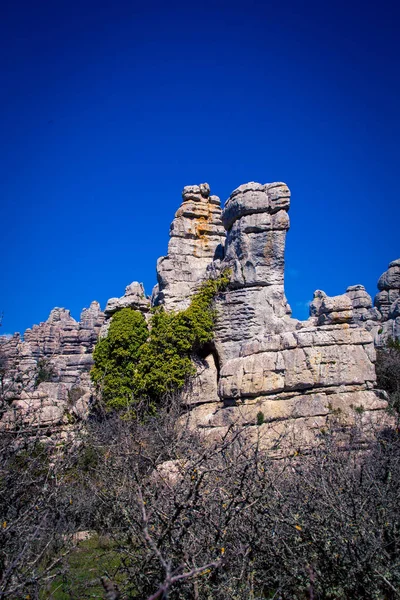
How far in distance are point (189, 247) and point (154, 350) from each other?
5658 millimetres

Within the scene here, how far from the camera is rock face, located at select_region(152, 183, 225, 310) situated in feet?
68.6

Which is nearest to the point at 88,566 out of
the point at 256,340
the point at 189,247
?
the point at 256,340

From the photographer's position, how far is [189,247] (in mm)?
22156

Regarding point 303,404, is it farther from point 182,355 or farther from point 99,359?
point 99,359

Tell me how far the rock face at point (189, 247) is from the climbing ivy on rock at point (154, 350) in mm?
1190

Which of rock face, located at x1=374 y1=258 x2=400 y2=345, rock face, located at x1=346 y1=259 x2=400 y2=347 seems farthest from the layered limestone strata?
rock face, located at x1=374 y1=258 x2=400 y2=345

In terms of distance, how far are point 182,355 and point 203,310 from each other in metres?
1.89

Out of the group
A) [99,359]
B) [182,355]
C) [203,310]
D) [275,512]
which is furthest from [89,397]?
[275,512]

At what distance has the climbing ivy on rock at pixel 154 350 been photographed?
18016 millimetres

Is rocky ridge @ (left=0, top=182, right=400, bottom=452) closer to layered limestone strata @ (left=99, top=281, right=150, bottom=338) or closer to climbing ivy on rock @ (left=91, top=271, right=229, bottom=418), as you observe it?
layered limestone strata @ (left=99, top=281, right=150, bottom=338)

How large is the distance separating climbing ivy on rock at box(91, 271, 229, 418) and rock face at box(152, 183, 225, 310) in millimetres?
1190

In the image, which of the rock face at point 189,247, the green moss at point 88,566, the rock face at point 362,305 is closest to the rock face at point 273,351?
the rock face at point 189,247

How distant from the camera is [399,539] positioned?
457 cm

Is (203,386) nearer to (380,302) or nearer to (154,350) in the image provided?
(154,350)
